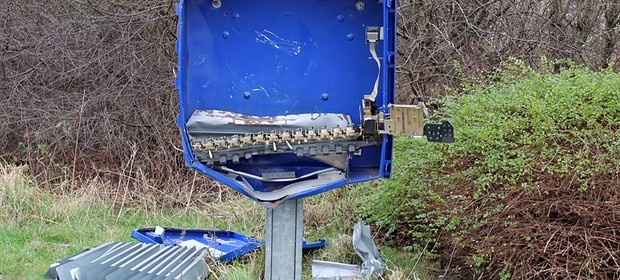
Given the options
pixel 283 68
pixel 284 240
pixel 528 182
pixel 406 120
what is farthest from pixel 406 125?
pixel 528 182

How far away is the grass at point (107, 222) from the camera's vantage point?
455 cm

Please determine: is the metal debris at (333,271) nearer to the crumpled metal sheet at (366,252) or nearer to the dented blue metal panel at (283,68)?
the crumpled metal sheet at (366,252)

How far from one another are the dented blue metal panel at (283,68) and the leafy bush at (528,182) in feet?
2.60

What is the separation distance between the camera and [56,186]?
688 centimetres

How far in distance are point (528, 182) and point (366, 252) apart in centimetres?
106

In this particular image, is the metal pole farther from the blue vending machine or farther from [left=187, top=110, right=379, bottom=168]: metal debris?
[left=187, top=110, right=379, bottom=168]: metal debris

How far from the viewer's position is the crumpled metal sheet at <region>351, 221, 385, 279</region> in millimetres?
4187

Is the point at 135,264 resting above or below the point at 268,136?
below

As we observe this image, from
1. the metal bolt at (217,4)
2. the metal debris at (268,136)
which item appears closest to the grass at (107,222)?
the metal debris at (268,136)

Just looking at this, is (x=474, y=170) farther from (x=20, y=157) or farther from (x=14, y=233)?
(x=20, y=157)

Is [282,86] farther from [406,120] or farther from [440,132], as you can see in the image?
[440,132]

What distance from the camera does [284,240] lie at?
3.70 m

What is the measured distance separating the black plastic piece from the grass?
3.61 feet

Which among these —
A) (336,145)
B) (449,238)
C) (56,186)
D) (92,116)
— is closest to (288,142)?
(336,145)
